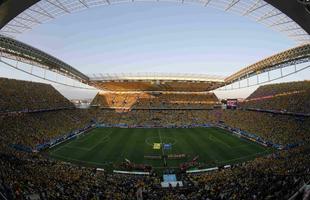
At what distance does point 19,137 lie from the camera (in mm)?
37156

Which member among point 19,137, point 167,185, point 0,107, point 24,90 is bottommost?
point 167,185

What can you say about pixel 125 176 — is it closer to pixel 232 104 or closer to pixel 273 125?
pixel 273 125

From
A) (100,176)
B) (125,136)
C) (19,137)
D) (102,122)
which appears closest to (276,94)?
(125,136)

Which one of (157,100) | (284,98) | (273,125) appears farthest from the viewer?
(157,100)

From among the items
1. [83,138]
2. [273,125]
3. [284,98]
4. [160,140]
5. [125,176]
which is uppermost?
[284,98]

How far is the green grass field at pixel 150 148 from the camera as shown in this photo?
33.6 metres

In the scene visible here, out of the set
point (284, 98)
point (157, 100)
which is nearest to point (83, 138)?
point (157, 100)

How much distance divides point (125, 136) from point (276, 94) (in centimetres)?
3895

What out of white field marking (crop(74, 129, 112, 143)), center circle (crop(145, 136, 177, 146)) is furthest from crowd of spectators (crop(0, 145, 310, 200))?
white field marking (crop(74, 129, 112, 143))

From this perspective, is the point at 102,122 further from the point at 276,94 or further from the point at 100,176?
the point at 276,94

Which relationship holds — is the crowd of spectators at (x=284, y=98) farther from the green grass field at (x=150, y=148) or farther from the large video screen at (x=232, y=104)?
the green grass field at (x=150, y=148)

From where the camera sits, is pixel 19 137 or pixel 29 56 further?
pixel 29 56

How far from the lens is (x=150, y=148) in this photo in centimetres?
4022

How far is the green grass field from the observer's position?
1324 inches
